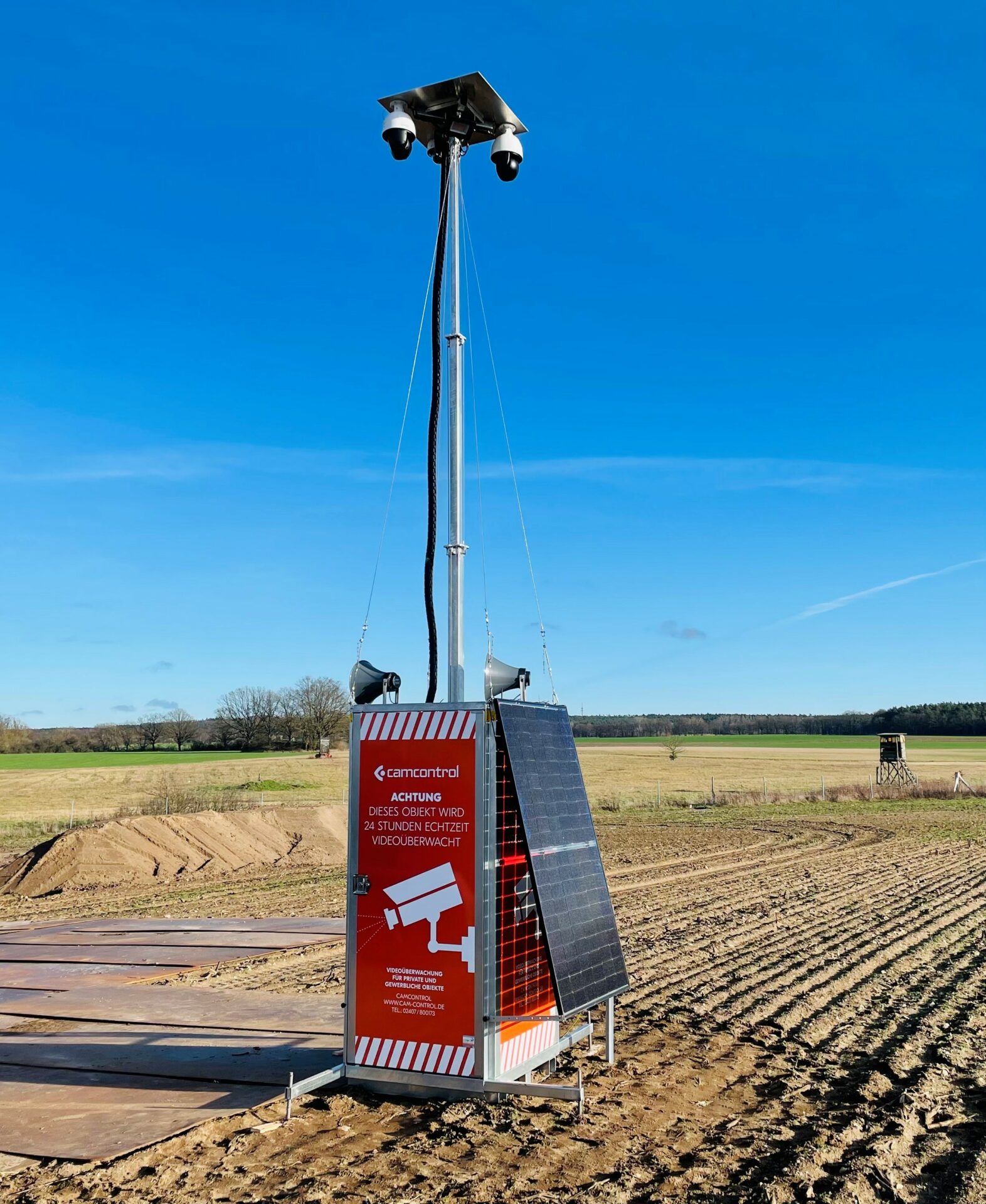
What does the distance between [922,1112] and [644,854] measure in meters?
18.4

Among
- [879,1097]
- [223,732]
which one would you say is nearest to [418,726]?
[879,1097]

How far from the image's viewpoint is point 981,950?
1209 cm

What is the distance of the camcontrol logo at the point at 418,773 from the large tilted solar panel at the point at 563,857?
0.39 metres

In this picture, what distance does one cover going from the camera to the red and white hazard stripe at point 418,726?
6.74 metres

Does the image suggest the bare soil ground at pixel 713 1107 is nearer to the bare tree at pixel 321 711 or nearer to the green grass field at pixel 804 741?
the bare tree at pixel 321 711

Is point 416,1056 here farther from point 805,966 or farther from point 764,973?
point 805,966

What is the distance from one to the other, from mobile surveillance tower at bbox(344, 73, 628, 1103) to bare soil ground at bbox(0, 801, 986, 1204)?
0.36m

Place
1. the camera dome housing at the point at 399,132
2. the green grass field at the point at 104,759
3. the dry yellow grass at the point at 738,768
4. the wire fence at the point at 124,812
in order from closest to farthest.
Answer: the camera dome housing at the point at 399,132 → the wire fence at the point at 124,812 → the dry yellow grass at the point at 738,768 → the green grass field at the point at 104,759

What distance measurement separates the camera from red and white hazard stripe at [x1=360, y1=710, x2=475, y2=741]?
674 cm

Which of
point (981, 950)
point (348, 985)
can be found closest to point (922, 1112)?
point (348, 985)

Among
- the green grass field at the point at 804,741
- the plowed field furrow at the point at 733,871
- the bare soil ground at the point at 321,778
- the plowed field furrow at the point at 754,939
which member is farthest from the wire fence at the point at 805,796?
the green grass field at the point at 804,741

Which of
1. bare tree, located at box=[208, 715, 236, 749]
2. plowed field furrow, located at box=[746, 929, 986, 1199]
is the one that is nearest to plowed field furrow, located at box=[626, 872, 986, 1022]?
plowed field furrow, located at box=[746, 929, 986, 1199]

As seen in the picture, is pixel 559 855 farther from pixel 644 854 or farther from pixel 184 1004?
pixel 644 854

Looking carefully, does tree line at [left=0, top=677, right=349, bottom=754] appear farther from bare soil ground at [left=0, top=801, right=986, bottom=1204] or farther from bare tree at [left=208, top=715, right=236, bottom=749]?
bare soil ground at [left=0, top=801, right=986, bottom=1204]
